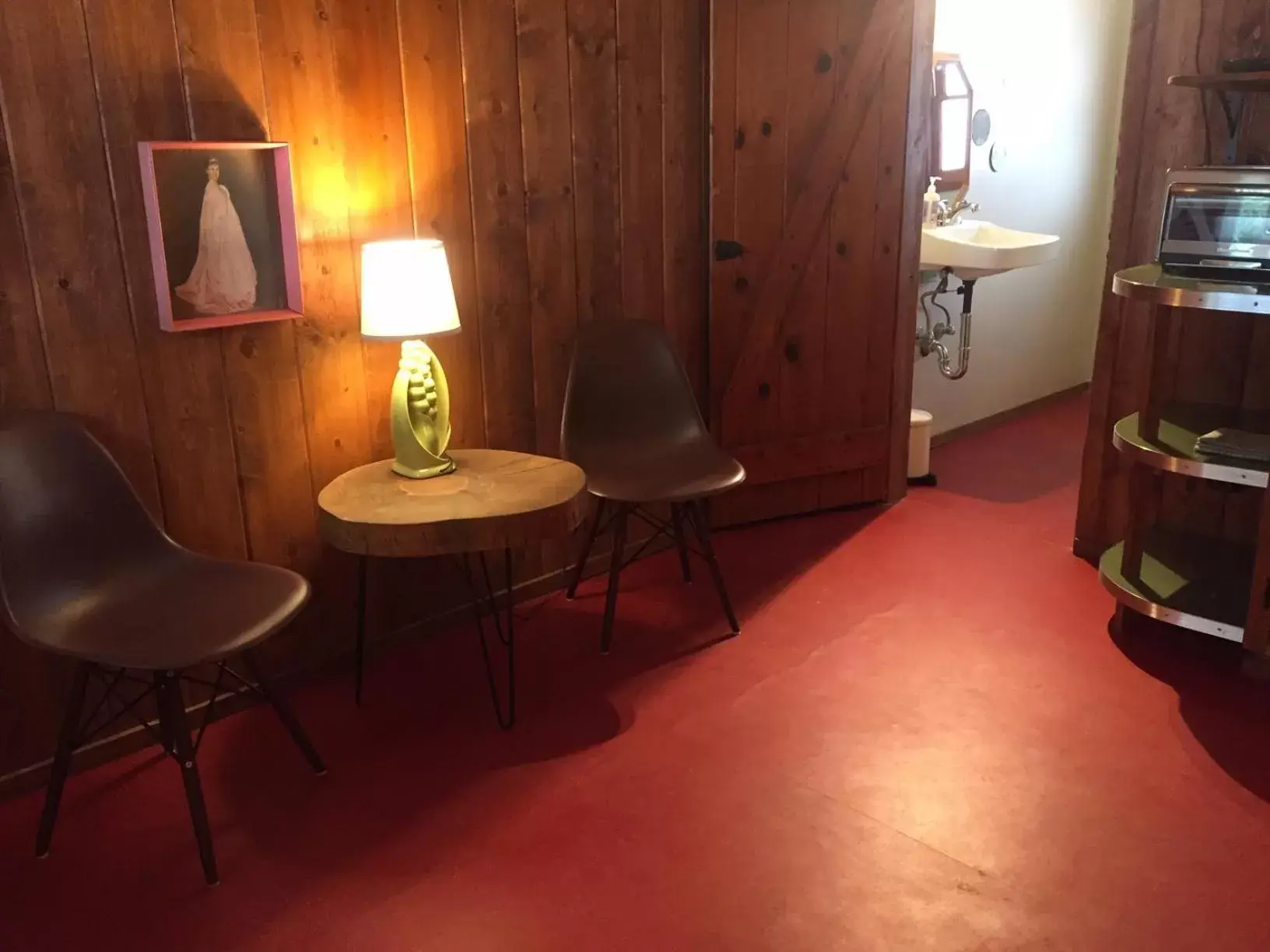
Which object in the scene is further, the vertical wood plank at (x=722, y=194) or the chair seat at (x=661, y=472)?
the vertical wood plank at (x=722, y=194)

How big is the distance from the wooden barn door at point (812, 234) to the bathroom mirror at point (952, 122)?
1.47ft

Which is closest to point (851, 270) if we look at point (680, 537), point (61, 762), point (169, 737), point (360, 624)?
point (680, 537)

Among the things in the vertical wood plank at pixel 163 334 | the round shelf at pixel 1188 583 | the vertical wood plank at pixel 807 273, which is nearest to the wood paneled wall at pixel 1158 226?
the round shelf at pixel 1188 583

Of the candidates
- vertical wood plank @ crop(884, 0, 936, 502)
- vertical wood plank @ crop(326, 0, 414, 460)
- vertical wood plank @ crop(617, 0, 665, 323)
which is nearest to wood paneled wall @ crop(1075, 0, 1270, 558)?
vertical wood plank @ crop(884, 0, 936, 502)

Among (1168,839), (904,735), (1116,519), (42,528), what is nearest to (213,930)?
(42,528)

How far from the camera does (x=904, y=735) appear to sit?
244 cm

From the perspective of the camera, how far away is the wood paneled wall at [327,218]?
2.13 metres

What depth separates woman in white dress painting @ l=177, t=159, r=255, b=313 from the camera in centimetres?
231

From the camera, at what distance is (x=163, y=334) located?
231 centimetres

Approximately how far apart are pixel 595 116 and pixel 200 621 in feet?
5.93

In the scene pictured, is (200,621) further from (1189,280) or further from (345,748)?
(1189,280)

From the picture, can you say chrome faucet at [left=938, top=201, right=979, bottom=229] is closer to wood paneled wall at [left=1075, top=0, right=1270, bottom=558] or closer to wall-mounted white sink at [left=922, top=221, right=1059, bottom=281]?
wall-mounted white sink at [left=922, top=221, right=1059, bottom=281]

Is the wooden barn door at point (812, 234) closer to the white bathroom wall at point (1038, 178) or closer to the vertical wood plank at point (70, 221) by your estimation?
the white bathroom wall at point (1038, 178)

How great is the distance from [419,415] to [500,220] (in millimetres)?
699
